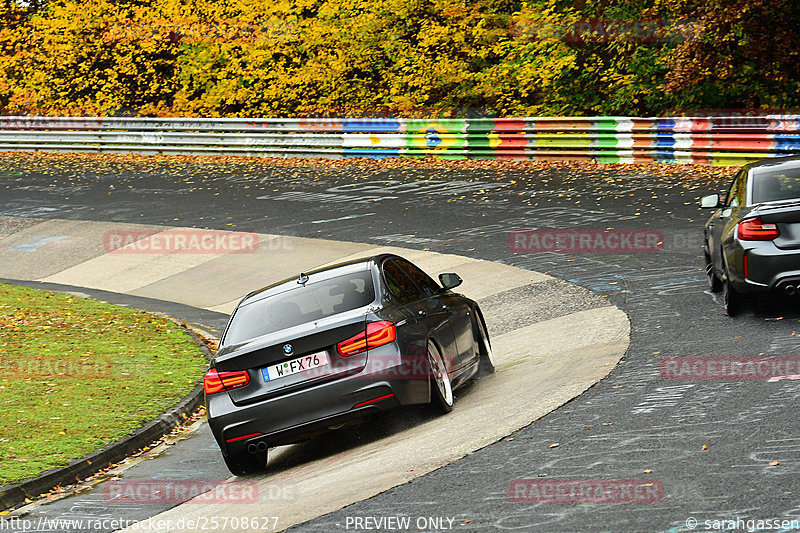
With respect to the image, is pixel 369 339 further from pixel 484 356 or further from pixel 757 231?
pixel 757 231

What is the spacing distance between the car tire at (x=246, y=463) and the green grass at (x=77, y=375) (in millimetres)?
1485

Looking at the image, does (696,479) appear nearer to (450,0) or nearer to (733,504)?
(733,504)

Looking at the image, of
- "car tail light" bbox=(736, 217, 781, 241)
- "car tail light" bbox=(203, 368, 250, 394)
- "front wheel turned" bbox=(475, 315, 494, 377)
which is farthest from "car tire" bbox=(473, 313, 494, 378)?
"car tail light" bbox=(203, 368, 250, 394)


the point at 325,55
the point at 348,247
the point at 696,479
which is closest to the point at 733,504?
the point at 696,479

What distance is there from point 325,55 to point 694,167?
53.1 ft

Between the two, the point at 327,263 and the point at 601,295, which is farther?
the point at 327,263

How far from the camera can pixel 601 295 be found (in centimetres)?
1352

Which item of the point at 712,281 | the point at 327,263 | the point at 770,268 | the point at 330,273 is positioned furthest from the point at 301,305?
the point at 327,263

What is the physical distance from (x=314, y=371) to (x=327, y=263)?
29.7 feet

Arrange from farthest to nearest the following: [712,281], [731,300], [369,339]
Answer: [712,281]
[731,300]
[369,339]

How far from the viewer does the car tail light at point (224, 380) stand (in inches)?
340

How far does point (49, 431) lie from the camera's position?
10164mm

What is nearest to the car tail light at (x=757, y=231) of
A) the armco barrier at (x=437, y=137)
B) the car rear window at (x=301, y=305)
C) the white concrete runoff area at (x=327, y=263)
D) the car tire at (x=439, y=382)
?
the white concrete runoff area at (x=327, y=263)

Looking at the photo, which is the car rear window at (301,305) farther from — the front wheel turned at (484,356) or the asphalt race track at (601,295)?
the front wheel turned at (484,356)
